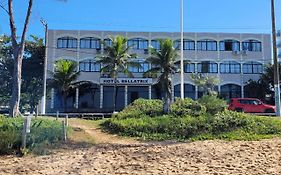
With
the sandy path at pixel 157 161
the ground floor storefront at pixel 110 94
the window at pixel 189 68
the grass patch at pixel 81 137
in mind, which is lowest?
the sandy path at pixel 157 161

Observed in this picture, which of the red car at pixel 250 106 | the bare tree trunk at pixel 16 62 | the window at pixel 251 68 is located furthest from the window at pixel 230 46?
the bare tree trunk at pixel 16 62

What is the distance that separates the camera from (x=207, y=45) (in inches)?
1863

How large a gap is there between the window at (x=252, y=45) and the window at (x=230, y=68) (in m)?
2.63

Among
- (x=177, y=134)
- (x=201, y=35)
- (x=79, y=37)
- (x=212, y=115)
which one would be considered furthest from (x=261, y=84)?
(x=177, y=134)

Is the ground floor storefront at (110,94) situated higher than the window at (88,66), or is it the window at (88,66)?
the window at (88,66)

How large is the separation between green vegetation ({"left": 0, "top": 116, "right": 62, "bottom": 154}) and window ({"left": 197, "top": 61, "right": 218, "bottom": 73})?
1374 inches

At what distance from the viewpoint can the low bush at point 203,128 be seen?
50.0 feet

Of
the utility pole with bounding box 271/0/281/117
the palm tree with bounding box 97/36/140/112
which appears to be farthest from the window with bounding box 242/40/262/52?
the utility pole with bounding box 271/0/281/117

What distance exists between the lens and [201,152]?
456 inches

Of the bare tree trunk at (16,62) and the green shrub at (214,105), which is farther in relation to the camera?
the green shrub at (214,105)

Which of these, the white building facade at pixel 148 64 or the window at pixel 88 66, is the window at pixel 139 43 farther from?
the window at pixel 88 66

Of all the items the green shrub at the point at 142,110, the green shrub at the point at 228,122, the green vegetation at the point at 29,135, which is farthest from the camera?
the green shrub at the point at 142,110

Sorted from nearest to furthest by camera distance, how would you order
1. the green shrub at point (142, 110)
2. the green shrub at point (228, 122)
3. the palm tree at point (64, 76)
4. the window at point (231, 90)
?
the green shrub at point (228, 122), the green shrub at point (142, 110), the palm tree at point (64, 76), the window at point (231, 90)

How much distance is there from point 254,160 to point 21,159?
6.84 metres
